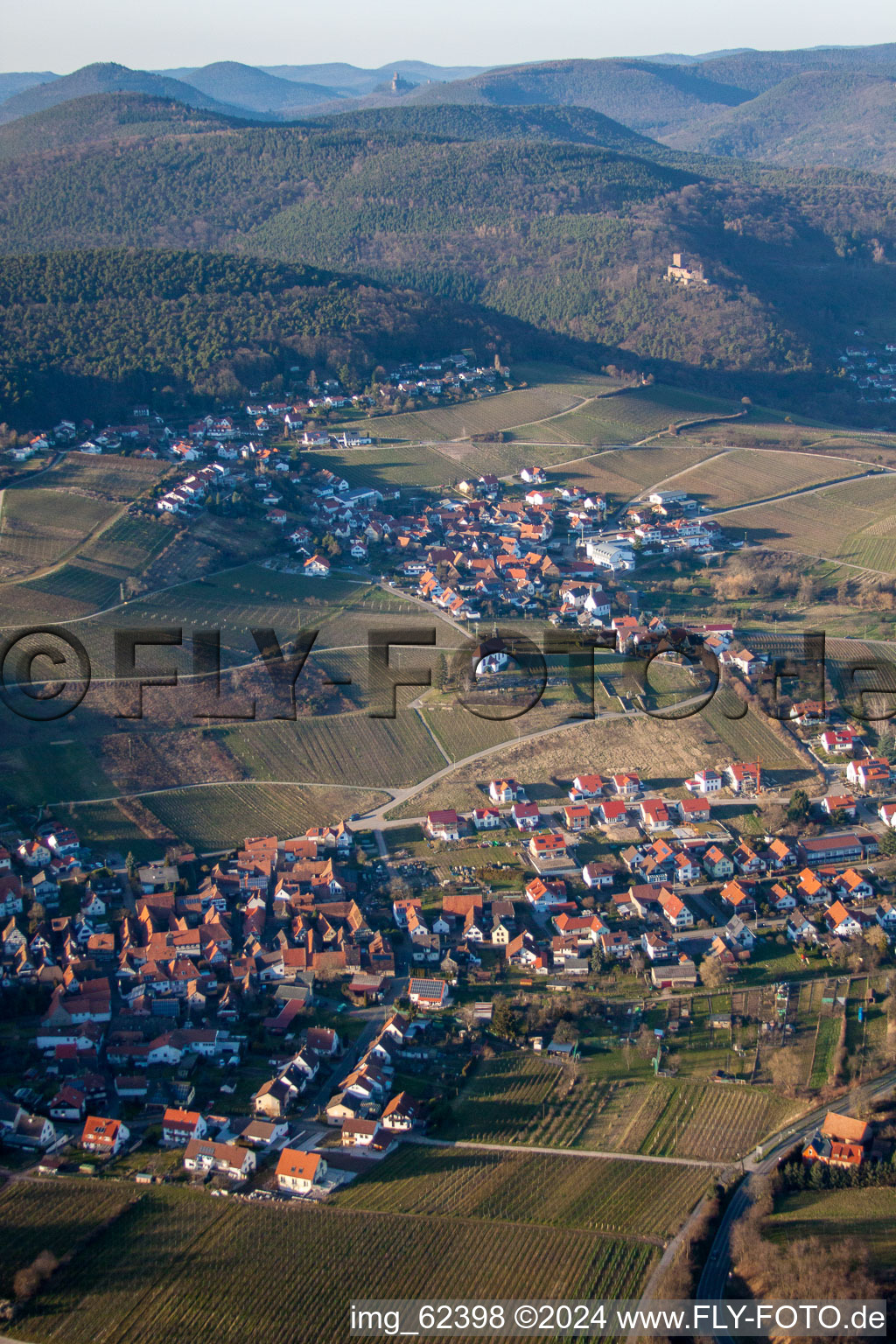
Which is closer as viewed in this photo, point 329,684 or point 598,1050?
point 598,1050

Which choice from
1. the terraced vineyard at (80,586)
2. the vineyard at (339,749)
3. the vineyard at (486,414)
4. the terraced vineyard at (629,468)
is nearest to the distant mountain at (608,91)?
the vineyard at (486,414)

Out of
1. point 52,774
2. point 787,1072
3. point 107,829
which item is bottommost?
point 787,1072

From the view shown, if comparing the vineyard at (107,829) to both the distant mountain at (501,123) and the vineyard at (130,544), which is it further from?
the distant mountain at (501,123)

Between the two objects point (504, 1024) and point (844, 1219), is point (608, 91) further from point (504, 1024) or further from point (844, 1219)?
point (844, 1219)

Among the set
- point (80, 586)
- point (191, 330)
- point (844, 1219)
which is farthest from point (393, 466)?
point (844, 1219)

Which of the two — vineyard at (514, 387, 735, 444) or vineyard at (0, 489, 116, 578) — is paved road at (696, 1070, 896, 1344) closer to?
vineyard at (0, 489, 116, 578)

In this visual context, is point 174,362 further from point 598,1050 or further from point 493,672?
point 598,1050

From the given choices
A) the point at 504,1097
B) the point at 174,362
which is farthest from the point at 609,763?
the point at 174,362
